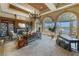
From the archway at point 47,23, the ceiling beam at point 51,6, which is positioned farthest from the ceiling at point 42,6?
the archway at point 47,23

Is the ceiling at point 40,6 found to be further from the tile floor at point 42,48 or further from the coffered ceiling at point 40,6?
the tile floor at point 42,48

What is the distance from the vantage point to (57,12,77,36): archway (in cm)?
233

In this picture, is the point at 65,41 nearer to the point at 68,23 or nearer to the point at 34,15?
the point at 68,23

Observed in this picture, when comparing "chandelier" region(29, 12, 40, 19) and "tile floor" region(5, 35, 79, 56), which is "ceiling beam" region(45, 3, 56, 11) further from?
"tile floor" region(5, 35, 79, 56)

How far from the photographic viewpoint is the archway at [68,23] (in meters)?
2.33

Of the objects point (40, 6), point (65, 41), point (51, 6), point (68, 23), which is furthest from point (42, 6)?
point (65, 41)

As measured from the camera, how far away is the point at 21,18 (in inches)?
93.8

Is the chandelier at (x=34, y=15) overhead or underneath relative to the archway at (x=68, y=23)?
overhead

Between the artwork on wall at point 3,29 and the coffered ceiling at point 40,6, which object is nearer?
the artwork on wall at point 3,29

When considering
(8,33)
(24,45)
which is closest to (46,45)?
(24,45)

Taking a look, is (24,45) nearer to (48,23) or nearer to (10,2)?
(48,23)

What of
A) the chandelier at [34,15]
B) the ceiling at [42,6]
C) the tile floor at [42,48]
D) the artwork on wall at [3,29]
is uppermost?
the ceiling at [42,6]

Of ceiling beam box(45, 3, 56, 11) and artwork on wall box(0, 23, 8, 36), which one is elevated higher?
ceiling beam box(45, 3, 56, 11)

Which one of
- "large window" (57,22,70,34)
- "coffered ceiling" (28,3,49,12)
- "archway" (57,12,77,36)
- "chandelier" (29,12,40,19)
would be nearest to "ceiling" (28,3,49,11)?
"coffered ceiling" (28,3,49,12)
